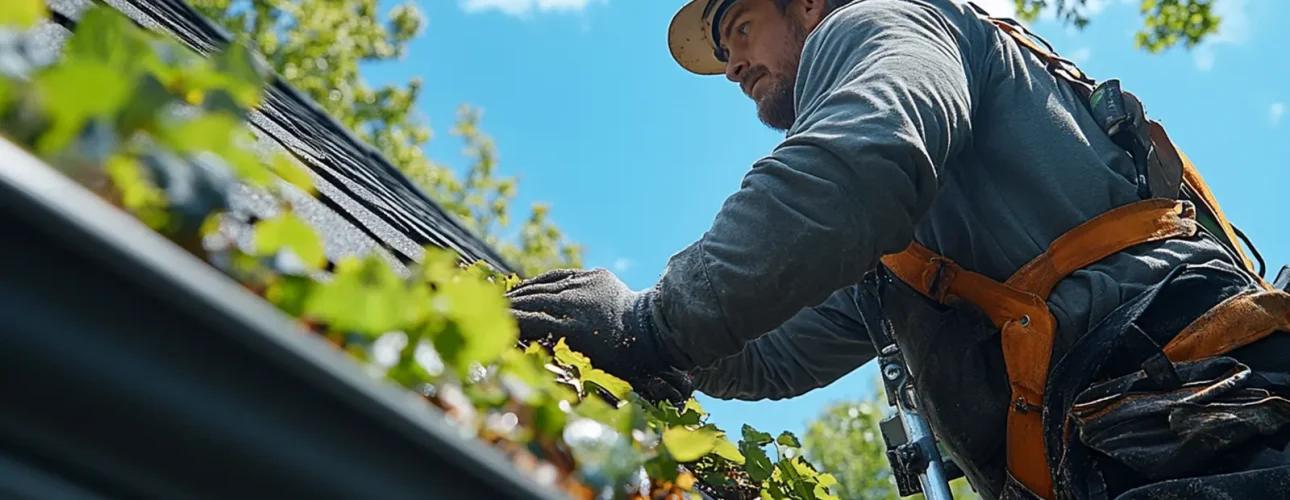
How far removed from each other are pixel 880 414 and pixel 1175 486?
20924 millimetres

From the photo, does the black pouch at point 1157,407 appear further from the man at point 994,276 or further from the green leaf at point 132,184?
the green leaf at point 132,184

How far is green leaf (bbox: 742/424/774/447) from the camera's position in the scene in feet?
6.51

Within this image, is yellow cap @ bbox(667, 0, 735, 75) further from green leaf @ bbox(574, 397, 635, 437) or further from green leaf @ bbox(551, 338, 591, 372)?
green leaf @ bbox(574, 397, 635, 437)

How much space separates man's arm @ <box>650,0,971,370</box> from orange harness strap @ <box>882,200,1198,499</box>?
52 centimetres

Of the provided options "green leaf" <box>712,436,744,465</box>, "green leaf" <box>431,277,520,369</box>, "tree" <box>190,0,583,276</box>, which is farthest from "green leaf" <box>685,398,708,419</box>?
"tree" <box>190,0,583,276</box>

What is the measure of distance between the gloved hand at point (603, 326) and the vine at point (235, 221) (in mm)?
987

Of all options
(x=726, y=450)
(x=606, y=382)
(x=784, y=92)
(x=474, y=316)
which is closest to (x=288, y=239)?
(x=474, y=316)

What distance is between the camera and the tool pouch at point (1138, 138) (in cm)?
259

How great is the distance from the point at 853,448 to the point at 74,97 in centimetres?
2486

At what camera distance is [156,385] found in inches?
22.2

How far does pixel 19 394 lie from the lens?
0.55m

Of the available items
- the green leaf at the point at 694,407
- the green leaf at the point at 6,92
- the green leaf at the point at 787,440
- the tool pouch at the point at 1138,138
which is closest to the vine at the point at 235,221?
the green leaf at the point at 6,92

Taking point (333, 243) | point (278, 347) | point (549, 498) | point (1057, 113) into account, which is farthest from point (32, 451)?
point (1057, 113)

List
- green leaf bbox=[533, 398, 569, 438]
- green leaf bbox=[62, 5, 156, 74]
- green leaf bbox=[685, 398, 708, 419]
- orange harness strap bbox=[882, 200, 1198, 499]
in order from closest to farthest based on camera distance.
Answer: green leaf bbox=[62, 5, 156, 74] < green leaf bbox=[533, 398, 569, 438] < green leaf bbox=[685, 398, 708, 419] < orange harness strap bbox=[882, 200, 1198, 499]
